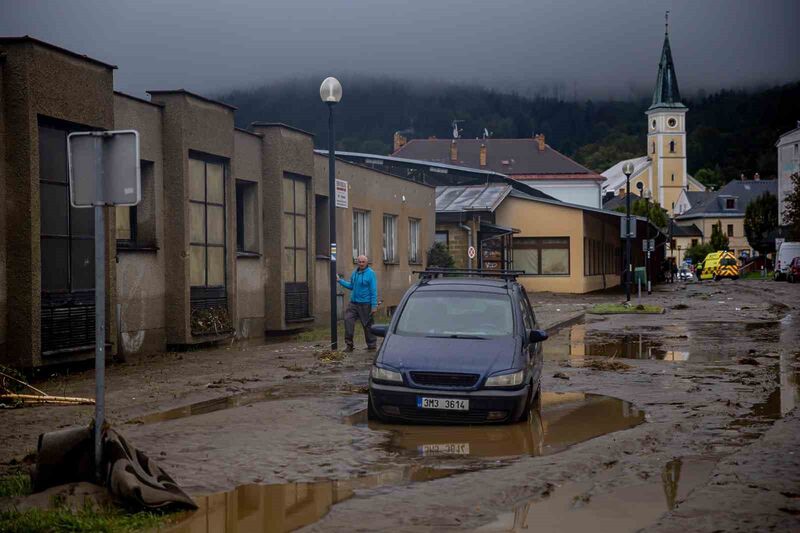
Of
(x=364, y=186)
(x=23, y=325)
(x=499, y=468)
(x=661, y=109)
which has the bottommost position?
(x=499, y=468)

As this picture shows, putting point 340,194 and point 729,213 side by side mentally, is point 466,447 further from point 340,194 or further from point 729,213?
point 729,213

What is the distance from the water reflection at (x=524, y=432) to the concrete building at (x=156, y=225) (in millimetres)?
5863

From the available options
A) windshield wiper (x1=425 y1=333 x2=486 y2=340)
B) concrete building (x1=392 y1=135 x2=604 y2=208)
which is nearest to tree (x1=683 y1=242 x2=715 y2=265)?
concrete building (x1=392 y1=135 x2=604 y2=208)

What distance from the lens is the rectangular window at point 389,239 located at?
33062mm

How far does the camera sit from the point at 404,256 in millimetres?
35000

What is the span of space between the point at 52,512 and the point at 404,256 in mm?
28460

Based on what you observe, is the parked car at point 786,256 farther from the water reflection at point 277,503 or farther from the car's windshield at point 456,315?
the water reflection at point 277,503

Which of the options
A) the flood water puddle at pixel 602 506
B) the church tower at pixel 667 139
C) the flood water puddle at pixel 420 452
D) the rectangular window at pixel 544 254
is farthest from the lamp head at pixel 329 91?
the church tower at pixel 667 139

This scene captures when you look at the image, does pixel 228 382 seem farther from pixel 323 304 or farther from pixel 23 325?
pixel 323 304

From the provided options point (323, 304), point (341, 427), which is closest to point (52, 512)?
point (341, 427)

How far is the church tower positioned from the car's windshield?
149 metres

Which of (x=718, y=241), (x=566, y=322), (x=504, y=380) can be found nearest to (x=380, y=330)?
(x=504, y=380)

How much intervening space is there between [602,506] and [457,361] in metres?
3.70

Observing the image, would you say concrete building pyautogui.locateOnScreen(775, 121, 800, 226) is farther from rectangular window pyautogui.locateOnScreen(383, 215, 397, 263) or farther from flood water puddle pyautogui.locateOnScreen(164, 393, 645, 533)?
flood water puddle pyautogui.locateOnScreen(164, 393, 645, 533)
